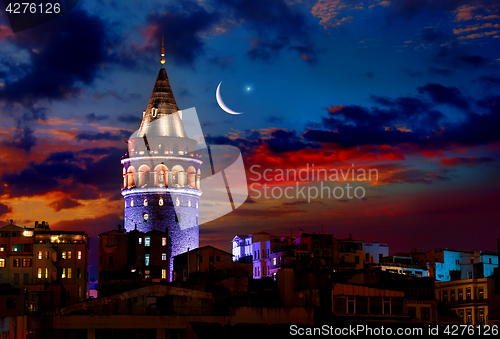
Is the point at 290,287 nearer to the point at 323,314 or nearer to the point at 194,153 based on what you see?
the point at 323,314

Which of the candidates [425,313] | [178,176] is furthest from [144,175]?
[425,313]

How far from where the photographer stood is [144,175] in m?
103

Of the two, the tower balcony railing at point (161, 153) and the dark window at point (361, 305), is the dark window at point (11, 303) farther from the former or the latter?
the dark window at point (361, 305)

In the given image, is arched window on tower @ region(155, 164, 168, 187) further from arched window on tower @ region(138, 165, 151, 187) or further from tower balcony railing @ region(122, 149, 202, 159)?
tower balcony railing @ region(122, 149, 202, 159)

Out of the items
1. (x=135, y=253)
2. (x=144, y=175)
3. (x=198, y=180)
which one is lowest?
(x=135, y=253)

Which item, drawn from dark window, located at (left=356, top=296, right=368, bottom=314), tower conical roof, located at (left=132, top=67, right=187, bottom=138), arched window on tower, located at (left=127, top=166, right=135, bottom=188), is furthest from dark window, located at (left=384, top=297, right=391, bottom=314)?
tower conical roof, located at (left=132, top=67, right=187, bottom=138)

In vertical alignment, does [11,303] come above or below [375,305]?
above

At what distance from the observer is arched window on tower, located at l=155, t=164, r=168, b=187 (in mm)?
102000

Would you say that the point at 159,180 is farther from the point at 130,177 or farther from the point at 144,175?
the point at 130,177

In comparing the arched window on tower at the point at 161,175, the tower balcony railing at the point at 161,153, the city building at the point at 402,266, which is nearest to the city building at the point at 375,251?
the city building at the point at 402,266

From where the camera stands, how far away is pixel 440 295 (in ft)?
280

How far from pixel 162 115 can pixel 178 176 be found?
7.81 metres

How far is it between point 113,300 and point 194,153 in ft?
179

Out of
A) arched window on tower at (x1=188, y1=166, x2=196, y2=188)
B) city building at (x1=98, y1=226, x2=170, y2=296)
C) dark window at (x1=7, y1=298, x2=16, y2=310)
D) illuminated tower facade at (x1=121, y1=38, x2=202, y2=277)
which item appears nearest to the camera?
dark window at (x1=7, y1=298, x2=16, y2=310)
